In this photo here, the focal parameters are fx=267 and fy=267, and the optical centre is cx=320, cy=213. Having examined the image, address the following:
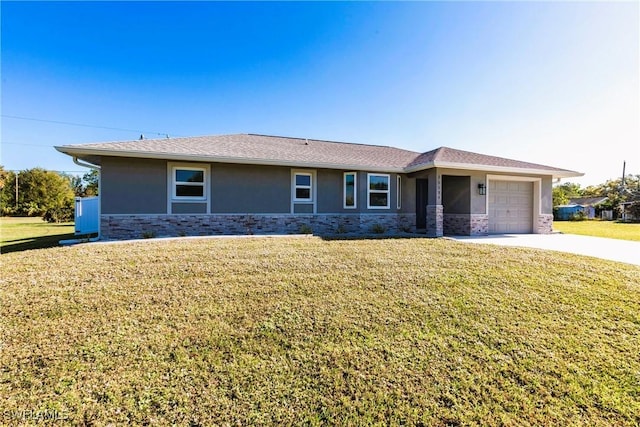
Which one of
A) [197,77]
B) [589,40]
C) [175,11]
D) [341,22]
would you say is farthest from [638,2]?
[197,77]

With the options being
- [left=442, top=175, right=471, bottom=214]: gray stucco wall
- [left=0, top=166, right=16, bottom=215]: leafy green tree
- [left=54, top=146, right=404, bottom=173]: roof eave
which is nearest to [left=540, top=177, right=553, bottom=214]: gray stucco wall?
[left=442, top=175, right=471, bottom=214]: gray stucco wall

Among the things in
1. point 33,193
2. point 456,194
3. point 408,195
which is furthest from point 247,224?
point 33,193

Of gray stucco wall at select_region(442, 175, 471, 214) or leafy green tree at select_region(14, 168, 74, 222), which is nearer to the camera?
gray stucco wall at select_region(442, 175, 471, 214)

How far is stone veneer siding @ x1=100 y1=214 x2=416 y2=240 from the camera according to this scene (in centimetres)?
950

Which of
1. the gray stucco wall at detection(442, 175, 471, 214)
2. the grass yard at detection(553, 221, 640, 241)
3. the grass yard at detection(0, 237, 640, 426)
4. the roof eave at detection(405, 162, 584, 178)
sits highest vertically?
the roof eave at detection(405, 162, 584, 178)

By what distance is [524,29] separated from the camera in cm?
927

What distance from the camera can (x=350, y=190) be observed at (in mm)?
12211

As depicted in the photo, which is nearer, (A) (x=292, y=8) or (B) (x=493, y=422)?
(B) (x=493, y=422)

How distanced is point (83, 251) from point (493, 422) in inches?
346

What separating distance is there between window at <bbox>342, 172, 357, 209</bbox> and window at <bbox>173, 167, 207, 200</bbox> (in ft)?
19.5

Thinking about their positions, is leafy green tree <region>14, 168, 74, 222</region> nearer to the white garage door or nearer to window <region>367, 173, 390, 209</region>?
window <region>367, 173, 390, 209</region>

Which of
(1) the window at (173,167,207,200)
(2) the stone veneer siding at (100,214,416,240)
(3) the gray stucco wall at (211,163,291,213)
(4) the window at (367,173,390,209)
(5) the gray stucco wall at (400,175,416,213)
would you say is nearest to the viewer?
(2) the stone veneer siding at (100,214,416,240)

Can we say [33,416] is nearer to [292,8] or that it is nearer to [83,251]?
[83,251]

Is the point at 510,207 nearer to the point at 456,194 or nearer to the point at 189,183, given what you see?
the point at 456,194
